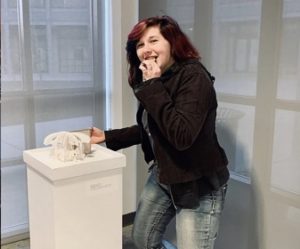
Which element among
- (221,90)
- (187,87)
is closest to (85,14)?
(221,90)

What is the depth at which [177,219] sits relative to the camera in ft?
5.21

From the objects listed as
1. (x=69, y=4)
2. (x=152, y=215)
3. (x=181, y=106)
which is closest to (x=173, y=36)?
(x=181, y=106)

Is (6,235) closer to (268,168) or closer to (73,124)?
(73,124)

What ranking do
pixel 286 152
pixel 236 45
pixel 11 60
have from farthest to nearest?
pixel 11 60 → pixel 236 45 → pixel 286 152

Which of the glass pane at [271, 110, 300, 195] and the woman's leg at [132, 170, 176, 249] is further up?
the glass pane at [271, 110, 300, 195]

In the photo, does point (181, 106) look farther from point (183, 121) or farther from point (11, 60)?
point (11, 60)

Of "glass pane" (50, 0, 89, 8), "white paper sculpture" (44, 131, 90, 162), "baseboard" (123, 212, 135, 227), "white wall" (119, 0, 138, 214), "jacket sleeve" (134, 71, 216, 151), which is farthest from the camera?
"baseboard" (123, 212, 135, 227)

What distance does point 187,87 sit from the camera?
140cm

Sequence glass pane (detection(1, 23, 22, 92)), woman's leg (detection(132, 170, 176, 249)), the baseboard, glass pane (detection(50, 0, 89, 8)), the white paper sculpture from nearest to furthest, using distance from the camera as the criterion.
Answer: the white paper sculpture
woman's leg (detection(132, 170, 176, 249))
glass pane (detection(1, 23, 22, 92))
glass pane (detection(50, 0, 89, 8))
the baseboard

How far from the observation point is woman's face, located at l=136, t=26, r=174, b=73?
150 centimetres

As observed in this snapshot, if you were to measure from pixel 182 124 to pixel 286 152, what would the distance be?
64cm

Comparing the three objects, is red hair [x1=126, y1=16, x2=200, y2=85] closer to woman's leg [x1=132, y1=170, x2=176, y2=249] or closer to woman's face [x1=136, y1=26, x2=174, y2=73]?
woman's face [x1=136, y1=26, x2=174, y2=73]

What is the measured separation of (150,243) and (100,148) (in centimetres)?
52

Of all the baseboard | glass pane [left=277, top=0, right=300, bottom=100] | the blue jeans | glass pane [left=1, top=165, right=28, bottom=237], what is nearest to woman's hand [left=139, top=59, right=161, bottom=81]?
the blue jeans
